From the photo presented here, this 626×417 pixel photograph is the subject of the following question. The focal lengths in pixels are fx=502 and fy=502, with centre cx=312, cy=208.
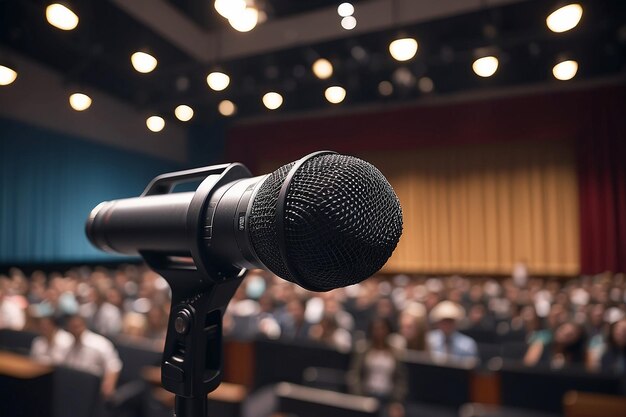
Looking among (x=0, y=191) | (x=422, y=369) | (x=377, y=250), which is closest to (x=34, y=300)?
(x=0, y=191)

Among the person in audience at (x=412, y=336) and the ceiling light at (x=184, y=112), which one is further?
the ceiling light at (x=184, y=112)

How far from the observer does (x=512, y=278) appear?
1382cm

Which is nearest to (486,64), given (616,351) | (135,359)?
(616,351)

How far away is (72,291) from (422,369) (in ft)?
21.6

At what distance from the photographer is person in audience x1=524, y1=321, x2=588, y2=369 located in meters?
4.86

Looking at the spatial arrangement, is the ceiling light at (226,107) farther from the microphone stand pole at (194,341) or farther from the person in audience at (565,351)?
the microphone stand pole at (194,341)

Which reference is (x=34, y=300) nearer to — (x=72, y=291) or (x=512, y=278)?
(x=72, y=291)

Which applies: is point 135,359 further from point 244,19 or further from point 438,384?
point 244,19

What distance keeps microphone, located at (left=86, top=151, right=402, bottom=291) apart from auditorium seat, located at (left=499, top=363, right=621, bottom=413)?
3415mm

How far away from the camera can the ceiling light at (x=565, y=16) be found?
16.1ft

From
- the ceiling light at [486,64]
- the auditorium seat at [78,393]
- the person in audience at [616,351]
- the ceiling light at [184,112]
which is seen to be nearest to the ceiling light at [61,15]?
the ceiling light at [184,112]

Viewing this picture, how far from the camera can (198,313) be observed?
0.77 meters

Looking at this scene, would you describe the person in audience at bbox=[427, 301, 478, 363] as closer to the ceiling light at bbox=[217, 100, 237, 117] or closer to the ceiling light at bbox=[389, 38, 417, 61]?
the ceiling light at bbox=[389, 38, 417, 61]

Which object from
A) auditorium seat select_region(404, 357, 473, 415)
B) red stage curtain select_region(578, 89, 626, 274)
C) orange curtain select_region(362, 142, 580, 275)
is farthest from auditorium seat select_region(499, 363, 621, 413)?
red stage curtain select_region(578, 89, 626, 274)
